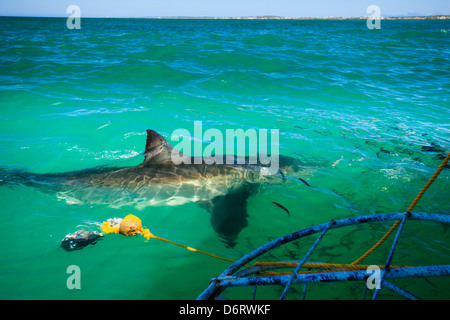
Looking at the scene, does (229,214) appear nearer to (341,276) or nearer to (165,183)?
(165,183)

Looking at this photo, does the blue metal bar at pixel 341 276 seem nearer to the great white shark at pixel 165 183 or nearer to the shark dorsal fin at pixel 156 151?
the great white shark at pixel 165 183

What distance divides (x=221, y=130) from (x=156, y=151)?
3899mm

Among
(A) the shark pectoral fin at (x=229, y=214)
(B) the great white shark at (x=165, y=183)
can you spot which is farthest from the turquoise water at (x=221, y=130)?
(B) the great white shark at (x=165, y=183)

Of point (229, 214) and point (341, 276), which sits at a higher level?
point (341, 276)

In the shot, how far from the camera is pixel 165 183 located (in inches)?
250

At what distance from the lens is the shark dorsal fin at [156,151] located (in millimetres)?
6797

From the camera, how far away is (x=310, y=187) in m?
6.57

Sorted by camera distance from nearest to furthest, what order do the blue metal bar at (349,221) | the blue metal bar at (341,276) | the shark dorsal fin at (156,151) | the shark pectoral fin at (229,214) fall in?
the blue metal bar at (341,276) < the blue metal bar at (349,221) < the shark pectoral fin at (229,214) < the shark dorsal fin at (156,151)

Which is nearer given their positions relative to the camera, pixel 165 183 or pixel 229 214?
pixel 229 214

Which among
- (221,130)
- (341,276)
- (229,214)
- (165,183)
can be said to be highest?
(221,130)

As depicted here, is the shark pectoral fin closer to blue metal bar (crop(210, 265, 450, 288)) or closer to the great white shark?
the great white shark

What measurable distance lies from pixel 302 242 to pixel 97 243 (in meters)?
3.37

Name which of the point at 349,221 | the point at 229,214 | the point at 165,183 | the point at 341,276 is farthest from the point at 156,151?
the point at 341,276
